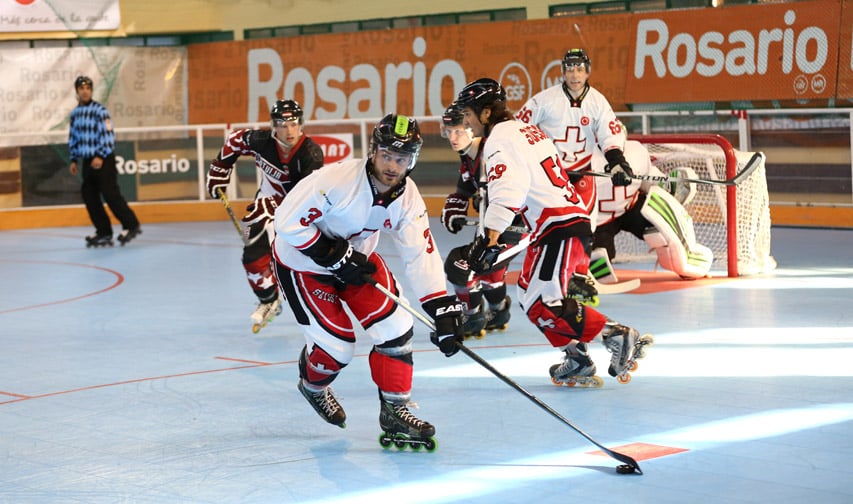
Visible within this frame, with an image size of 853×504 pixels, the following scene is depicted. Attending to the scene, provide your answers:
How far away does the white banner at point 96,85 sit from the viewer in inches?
707

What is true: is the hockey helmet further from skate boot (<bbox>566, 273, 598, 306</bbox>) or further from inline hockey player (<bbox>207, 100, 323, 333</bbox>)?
inline hockey player (<bbox>207, 100, 323, 333</bbox>)

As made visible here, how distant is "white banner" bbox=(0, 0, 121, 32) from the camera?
1786 centimetres

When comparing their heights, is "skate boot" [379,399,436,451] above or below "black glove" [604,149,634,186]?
below

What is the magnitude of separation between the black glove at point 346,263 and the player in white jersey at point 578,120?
9.31 feet


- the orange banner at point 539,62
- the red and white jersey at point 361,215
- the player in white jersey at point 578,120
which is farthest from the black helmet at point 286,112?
the orange banner at point 539,62

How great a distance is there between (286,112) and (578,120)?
6.26 ft

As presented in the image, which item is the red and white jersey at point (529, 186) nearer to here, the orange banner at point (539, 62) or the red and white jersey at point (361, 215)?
the red and white jersey at point (361, 215)

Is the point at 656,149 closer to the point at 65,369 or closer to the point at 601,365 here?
the point at 601,365

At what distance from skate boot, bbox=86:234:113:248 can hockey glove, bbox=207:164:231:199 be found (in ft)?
18.8

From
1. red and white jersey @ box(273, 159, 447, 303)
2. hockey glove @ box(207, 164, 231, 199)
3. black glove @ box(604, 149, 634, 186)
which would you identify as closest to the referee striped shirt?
hockey glove @ box(207, 164, 231, 199)

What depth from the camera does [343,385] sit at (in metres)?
5.92

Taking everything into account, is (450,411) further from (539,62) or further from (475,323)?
(539,62)

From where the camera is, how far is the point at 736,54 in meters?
12.5

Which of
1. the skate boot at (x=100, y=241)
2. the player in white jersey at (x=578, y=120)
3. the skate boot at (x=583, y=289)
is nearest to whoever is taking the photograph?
the skate boot at (x=583, y=289)
